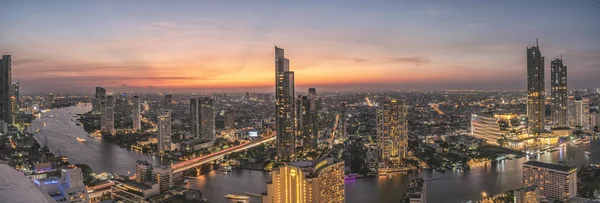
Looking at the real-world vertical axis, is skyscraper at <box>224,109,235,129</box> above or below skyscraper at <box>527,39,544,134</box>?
below

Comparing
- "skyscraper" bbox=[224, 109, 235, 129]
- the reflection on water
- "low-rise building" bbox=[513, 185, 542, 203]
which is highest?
"skyscraper" bbox=[224, 109, 235, 129]

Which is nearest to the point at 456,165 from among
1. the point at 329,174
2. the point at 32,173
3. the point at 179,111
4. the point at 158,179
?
the point at 329,174

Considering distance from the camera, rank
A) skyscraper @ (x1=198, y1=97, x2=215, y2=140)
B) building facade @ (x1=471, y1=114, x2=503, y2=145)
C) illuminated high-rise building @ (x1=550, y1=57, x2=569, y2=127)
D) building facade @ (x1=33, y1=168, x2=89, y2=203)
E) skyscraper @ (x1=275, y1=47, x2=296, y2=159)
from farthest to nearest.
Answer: illuminated high-rise building @ (x1=550, y1=57, x2=569, y2=127) → skyscraper @ (x1=198, y1=97, x2=215, y2=140) → building facade @ (x1=471, y1=114, x2=503, y2=145) → skyscraper @ (x1=275, y1=47, x2=296, y2=159) → building facade @ (x1=33, y1=168, x2=89, y2=203)

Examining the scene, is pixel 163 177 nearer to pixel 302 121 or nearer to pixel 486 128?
pixel 302 121

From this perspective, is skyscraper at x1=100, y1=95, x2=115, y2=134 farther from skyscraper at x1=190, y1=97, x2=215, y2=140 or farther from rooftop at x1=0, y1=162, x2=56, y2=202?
rooftop at x1=0, y1=162, x2=56, y2=202

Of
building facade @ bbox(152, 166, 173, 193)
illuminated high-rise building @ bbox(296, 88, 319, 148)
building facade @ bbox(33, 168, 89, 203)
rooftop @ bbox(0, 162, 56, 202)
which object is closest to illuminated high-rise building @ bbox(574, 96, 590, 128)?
illuminated high-rise building @ bbox(296, 88, 319, 148)

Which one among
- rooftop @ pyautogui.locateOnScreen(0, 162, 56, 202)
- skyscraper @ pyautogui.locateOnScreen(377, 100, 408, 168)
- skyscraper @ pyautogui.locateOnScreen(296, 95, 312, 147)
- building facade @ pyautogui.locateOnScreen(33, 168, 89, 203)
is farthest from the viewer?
skyscraper @ pyautogui.locateOnScreen(296, 95, 312, 147)

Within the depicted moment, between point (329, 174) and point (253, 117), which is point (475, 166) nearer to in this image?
point (329, 174)

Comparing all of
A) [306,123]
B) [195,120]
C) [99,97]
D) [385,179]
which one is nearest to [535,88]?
[306,123]
